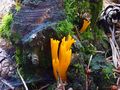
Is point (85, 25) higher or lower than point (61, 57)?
higher

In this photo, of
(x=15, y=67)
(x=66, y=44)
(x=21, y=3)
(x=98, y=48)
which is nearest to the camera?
(x=66, y=44)

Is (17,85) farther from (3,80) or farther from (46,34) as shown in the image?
(46,34)

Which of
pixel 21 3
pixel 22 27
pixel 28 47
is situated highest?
pixel 21 3

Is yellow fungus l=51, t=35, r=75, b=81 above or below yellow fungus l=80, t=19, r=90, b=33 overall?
below

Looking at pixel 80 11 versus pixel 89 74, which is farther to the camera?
pixel 80 11

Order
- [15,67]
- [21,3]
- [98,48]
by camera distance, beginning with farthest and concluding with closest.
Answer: [98,48], [21,3], [15,67]

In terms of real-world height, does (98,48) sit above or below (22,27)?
below

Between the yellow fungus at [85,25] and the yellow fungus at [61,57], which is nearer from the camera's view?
the yellow fungus at [61,57]

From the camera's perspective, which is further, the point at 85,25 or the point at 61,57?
the point at 85,25

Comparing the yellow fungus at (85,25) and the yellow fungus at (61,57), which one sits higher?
the yellow fungus at (85,25)

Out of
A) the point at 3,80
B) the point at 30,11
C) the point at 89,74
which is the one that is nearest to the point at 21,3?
the point at 30,11

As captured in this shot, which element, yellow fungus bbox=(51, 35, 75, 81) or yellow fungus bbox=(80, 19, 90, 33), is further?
yellow fungus bbox=(80, 19, 90, 33)
